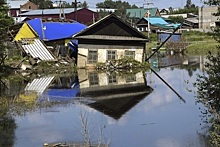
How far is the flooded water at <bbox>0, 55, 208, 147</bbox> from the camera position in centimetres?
927

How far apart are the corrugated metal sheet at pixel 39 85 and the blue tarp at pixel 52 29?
7.54 m

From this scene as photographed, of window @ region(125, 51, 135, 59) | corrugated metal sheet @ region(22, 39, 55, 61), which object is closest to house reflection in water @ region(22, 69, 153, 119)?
window @ region(125, 51, 135, 59)

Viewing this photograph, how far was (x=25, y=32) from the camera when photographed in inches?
1197

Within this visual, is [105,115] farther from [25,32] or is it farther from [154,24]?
[154,24]

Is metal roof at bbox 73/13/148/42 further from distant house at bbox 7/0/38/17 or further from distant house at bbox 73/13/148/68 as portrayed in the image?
distant house at bbox 7/0/38/17

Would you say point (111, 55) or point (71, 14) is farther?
point (71, 14)

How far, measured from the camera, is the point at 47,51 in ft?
89.9

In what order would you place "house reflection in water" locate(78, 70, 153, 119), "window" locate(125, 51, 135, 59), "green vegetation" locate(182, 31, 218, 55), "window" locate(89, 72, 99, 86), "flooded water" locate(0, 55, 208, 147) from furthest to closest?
1. "green vegetation" locate(182, 31, 218, 55)
2. "window" locate(125, 51, 135, 59)
3. "window" locate(89, 72, 99, 86)
4. "house reflection in water" locate(78, 70, 153, 119)
5. "flooded water" locate(0, 55, 208, 147)

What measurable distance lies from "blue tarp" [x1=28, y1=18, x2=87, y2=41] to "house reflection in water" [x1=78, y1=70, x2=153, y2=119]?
5432 millimetres

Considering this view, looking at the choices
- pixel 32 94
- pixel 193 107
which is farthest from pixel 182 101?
pixel 32 94

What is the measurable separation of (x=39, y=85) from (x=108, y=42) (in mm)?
8907

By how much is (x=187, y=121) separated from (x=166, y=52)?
34266mm

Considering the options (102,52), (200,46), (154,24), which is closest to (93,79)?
(102,52)

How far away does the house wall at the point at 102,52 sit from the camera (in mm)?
26516
